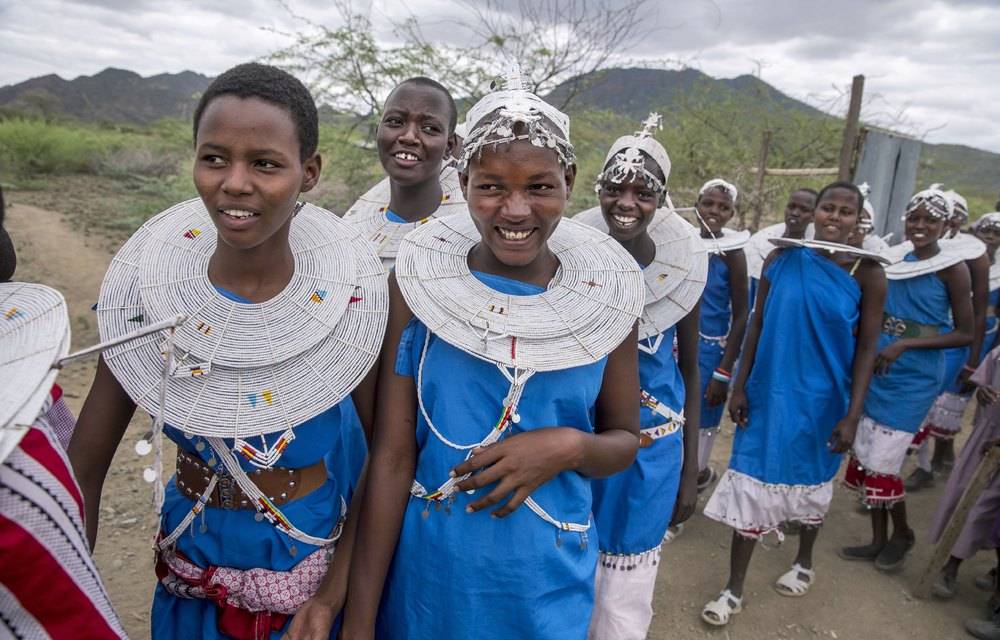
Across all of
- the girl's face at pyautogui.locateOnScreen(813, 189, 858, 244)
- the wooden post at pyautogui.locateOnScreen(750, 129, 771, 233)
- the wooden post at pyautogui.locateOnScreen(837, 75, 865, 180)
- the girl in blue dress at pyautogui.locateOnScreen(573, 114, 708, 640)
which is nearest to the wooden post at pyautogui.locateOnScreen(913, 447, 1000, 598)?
the girl's face at pyautogui.locateOnScreen(813, 189, 858, 244)

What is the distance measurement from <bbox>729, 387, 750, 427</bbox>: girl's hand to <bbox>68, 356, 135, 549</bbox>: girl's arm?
2974 millimetres

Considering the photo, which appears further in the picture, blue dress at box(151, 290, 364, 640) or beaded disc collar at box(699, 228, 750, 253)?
beaded disc collar at box(699, 228, 750, 253)

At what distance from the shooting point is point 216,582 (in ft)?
4.99

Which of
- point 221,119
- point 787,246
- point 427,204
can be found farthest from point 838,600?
point 221,119

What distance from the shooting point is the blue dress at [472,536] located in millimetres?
1584

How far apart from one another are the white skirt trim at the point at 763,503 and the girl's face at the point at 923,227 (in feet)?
6.17

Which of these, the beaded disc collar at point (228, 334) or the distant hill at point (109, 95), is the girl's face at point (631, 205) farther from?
the distant hill at point (109, 95)

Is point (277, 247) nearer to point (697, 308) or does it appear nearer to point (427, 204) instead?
point (427, 204)

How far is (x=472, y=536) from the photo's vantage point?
1582 mm

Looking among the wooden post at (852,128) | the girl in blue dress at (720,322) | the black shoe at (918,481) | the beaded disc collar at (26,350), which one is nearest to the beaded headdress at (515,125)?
the beaded disc collar at (26,350)

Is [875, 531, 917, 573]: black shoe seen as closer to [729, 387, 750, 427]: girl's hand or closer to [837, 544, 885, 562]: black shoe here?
[837, 544, 885, 562]: black shoe

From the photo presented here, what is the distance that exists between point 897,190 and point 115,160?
735 inches

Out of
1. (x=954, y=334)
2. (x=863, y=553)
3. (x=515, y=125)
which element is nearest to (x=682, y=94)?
(x=954, y=334)

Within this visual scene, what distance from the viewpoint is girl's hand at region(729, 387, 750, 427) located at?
11.9 feet
